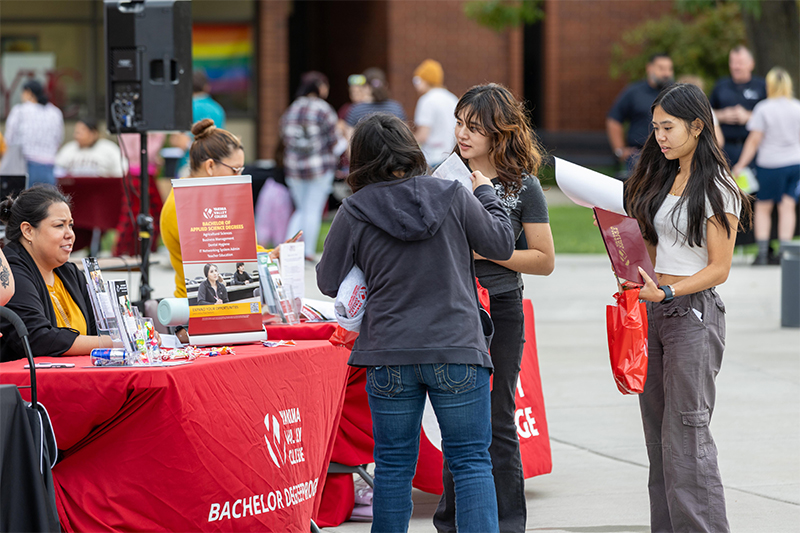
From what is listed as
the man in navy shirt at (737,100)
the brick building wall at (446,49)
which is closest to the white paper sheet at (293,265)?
the man in navy shirt at (737,100)

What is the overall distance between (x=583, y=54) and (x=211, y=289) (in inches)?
810

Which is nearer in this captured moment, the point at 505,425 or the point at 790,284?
the point at 505,425

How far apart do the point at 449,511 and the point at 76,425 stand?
1.43 m

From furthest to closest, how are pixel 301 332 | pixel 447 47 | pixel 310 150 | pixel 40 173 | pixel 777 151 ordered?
pixel 447 47 < pixel 40 173 < pixel 777 151 < pixel 310 150 < pixel 301 332

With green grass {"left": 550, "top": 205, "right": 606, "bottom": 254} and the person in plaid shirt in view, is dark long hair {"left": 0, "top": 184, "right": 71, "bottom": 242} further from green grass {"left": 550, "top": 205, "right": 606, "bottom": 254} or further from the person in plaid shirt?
green grass {"left": 550, "top": 205, "right": 606, "bottom": 254}

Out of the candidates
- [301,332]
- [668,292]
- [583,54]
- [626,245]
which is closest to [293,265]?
[301,332]

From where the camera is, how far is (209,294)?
394 centimetres

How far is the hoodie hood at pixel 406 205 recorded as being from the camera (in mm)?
3217

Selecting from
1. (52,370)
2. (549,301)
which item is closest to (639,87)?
(549,301)

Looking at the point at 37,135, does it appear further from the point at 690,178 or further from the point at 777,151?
the point at 690,178

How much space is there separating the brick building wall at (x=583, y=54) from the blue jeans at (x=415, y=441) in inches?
809

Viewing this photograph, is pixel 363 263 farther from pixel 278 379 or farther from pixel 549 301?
pixel 549 301

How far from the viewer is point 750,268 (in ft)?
38.7

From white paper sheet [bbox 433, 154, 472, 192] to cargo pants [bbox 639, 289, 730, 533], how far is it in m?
0.83
